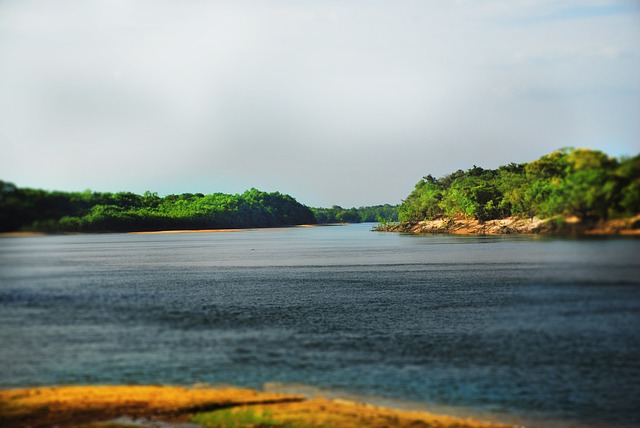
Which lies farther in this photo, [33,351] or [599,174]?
[33,351]

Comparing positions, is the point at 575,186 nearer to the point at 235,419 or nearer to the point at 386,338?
the point at 386,338

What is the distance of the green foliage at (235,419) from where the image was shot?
1931 centimetres

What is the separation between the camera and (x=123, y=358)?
1209 inches

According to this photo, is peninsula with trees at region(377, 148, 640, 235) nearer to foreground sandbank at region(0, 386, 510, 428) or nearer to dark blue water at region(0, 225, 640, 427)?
dark blue water at region(0, 225, 640, 427)

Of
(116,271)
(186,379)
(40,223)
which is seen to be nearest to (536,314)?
(186,379)

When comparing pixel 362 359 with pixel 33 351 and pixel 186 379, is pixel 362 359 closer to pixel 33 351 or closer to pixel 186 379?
pixel 186 379

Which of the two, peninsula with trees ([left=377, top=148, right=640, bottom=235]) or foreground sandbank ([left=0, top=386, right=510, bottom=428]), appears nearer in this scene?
foreground sandbank ([left=0, top=386, right=510, bottom=428])

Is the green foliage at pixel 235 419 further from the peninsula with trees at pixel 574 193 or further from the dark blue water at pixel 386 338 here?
the peninsula with trees at pixel 574 193

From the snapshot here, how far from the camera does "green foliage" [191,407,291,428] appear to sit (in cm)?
1931

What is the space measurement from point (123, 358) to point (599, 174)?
77.3 ft

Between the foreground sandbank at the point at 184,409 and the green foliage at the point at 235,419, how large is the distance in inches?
1.3

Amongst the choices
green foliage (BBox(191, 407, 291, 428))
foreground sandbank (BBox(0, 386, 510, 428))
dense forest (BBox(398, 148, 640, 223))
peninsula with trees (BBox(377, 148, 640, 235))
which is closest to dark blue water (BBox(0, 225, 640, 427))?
peninsula with trees (BBox(377, 148, 640, 235))

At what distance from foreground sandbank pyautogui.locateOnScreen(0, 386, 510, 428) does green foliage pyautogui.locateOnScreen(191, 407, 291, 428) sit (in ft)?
0.11

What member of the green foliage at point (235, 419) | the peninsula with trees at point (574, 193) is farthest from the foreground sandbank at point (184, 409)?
the peninsula with trees at point (574, 193)
